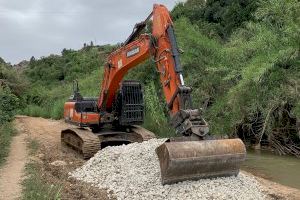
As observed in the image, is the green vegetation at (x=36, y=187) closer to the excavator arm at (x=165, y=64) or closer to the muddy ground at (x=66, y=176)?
the muddy ground at (x=66, y=176)

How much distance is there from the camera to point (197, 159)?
7.92 m

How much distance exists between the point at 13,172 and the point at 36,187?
2.25 meters

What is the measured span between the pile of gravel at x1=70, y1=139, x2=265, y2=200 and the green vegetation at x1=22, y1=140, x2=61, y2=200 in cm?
82

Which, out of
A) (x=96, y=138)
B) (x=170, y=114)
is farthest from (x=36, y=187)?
(x=96, y=138)

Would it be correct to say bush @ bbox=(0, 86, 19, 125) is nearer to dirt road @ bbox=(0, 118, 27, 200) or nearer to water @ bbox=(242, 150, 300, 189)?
dirt road @ bbox=(0, 118, 27, 200)

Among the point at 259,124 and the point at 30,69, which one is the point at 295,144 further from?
the point at 30,69

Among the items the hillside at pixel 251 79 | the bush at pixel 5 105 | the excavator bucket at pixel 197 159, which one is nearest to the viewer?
the excavator bucket at pixel 197 159

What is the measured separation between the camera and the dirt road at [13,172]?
8245mm

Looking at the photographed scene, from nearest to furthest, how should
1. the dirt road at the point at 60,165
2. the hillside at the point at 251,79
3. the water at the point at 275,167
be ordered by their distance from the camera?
the dirt road at the point at 60,165, the water at the point at 275,167, the hillside at the point at 251,79

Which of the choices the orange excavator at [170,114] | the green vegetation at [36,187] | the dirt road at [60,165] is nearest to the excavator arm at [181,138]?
the orange excavator at [170,114]

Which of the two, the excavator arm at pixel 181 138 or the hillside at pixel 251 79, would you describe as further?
the hillside at pixel 251 79

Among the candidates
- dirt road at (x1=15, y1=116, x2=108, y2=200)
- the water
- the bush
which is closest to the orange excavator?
dirt road at (x1=15, y1=116, x2=108, y2=200)

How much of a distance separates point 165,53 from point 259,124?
21.6 ft

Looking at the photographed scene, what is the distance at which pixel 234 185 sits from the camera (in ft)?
27.1
